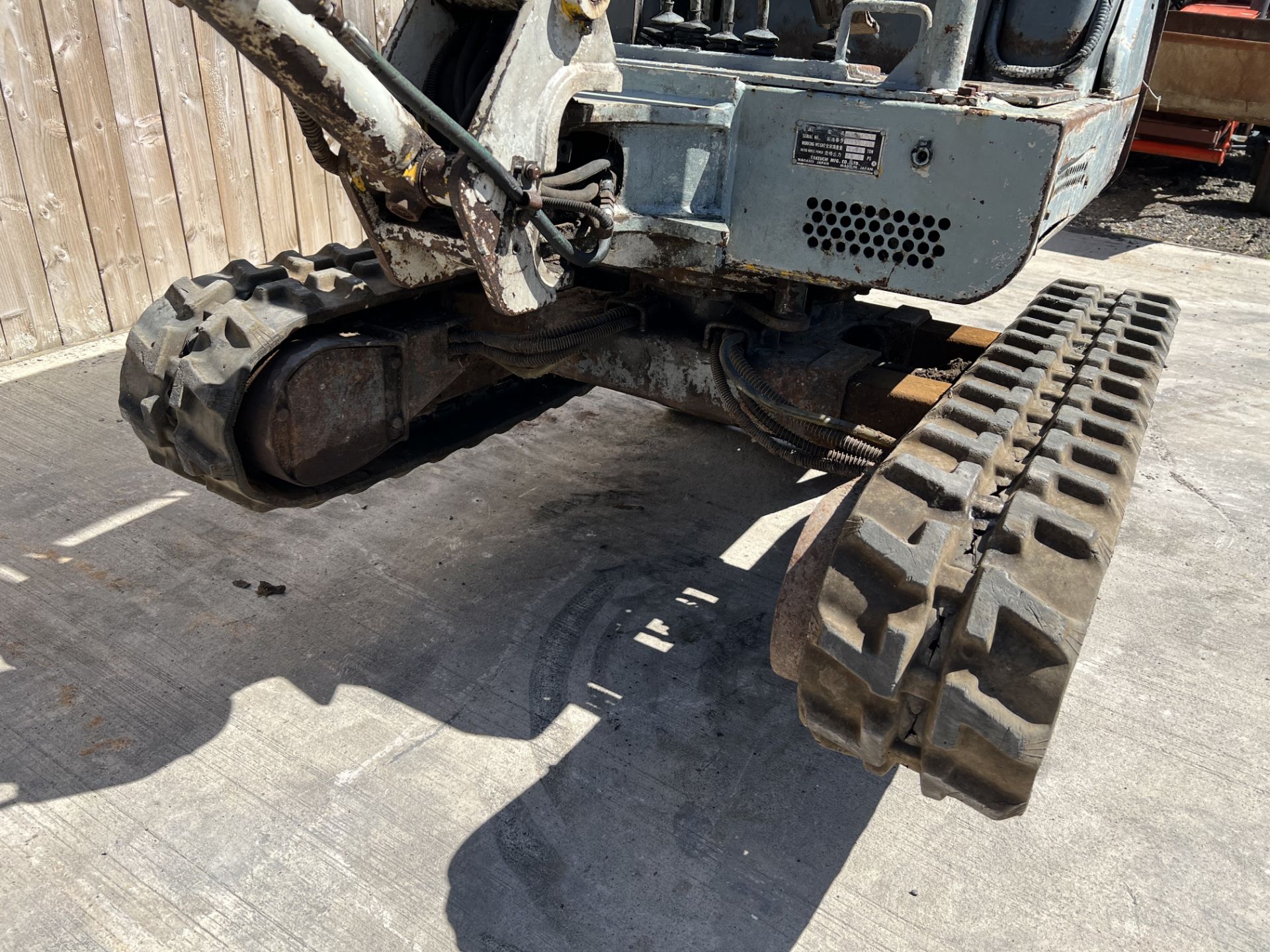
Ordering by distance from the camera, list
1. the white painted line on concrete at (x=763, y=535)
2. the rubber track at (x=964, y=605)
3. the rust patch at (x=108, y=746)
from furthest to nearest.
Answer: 1. the white painted line on concrete at (x=763, y=535)
2. the rust patch at (x=108, y=746)
3. the rubber track at (x=964, y=605)

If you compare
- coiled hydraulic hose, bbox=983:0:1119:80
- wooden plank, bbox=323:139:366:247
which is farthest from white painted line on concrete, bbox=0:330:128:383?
coiled hydraulic hose, bbox=983:0:1119:80

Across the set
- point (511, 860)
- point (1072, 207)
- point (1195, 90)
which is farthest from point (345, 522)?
point (1195, 90)

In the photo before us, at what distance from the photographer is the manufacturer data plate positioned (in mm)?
2355

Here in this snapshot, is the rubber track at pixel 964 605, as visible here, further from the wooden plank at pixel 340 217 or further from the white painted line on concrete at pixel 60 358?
the wooden plank at pixel 340 217

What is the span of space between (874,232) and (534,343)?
1110mm

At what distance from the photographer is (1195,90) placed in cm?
953

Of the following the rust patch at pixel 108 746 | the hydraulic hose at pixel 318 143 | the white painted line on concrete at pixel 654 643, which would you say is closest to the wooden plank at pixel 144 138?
the hydraulic hose at pixel 318 143

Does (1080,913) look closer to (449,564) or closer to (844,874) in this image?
(844,874)

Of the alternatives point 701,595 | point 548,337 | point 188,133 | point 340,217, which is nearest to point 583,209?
point 548,337

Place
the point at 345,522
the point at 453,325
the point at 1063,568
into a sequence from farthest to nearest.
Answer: the point at 345,522 < the point at 453,325 < the point at 1063,568

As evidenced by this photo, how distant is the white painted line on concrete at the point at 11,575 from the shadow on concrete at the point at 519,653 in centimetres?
3

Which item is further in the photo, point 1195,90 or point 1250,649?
point 1195,90

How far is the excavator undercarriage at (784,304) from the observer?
175cm

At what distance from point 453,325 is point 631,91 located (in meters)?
0.92
